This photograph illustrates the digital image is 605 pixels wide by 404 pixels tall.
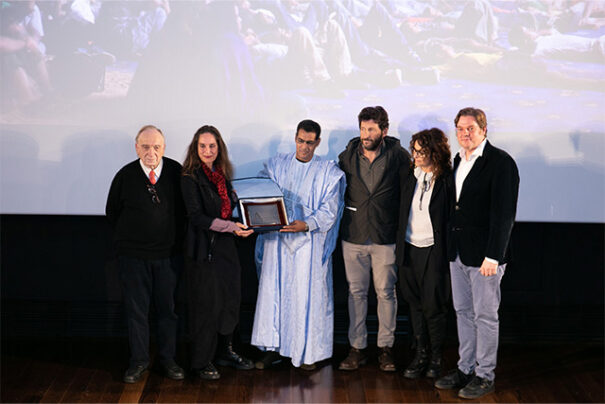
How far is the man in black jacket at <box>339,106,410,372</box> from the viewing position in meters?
3.58

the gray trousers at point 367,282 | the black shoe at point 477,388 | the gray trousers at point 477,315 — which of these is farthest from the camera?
the gray trousers at point 367,282

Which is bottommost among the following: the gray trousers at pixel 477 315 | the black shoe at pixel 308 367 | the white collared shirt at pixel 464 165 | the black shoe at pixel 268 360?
the black shoe at pixel 308 367

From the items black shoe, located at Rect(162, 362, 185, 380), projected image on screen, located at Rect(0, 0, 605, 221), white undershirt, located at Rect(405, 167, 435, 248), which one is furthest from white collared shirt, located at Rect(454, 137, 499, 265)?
black shoe, located at Rect(162, 362, 185, 380)

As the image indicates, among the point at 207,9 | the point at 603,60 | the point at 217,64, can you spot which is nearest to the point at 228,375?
the point at 217,64

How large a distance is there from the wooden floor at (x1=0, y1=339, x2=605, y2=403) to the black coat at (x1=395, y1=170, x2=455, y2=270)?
2.35 feet

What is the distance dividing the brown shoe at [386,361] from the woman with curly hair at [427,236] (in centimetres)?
14

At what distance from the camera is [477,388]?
3471 mm

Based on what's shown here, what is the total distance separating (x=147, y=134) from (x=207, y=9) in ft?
3.31

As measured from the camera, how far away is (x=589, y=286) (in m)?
4.38

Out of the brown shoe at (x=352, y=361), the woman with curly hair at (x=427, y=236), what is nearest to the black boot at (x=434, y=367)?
the woman with curly hair at (x=427, y=236)

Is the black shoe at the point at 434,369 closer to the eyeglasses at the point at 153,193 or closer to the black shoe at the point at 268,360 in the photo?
the black shoe at the point at 268,360

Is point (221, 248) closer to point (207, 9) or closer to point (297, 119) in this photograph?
point (297, 119)

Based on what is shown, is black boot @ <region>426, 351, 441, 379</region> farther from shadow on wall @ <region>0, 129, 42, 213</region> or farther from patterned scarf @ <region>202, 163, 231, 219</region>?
Answer: shadow on wall @ <region>0, 129, 42, 213</region>

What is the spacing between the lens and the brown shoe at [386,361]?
3807 mm
